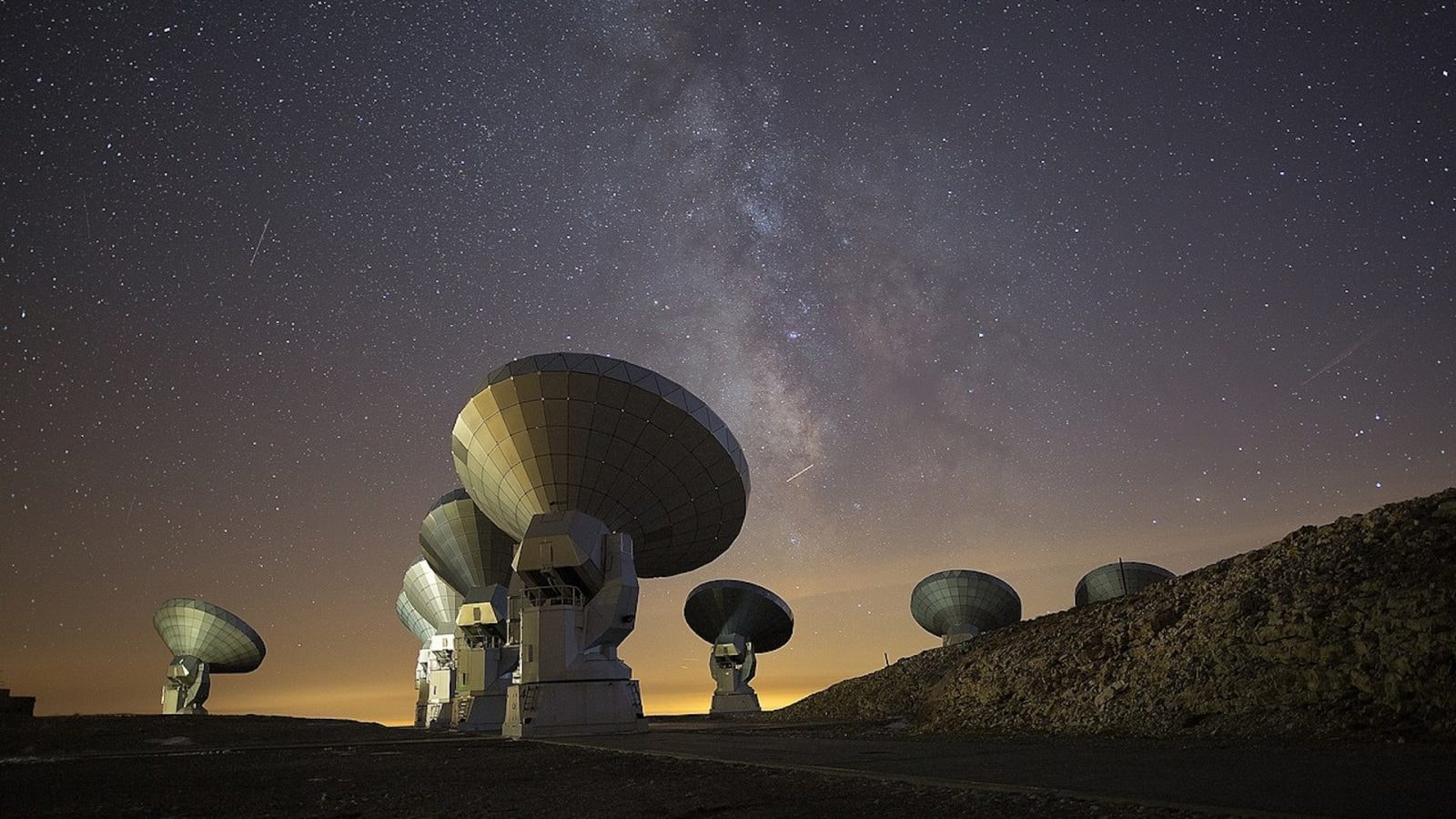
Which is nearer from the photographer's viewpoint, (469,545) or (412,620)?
(469,545)

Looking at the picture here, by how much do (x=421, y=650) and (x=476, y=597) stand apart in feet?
76.1

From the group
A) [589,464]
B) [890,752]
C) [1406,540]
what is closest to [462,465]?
[589,464]

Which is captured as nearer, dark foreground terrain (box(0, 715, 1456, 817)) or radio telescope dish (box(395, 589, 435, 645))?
dark foreground terrain (box(0, 715, 1456, 817))

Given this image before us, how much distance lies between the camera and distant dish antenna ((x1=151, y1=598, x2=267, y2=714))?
168 feet

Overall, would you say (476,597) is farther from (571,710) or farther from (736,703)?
(736,703)

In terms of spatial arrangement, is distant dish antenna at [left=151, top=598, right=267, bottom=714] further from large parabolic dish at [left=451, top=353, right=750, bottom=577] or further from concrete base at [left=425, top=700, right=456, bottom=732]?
large parabolic dish at [left=451, top=353, right=750, bottom=577]

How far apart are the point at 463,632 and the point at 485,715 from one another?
157 inches

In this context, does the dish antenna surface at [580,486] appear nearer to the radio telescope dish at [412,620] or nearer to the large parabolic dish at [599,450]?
the large parabolic dish at [599,450]

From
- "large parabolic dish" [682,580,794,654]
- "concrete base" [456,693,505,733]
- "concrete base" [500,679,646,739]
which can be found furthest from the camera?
"large parabolic dish" [682,580,794,654]

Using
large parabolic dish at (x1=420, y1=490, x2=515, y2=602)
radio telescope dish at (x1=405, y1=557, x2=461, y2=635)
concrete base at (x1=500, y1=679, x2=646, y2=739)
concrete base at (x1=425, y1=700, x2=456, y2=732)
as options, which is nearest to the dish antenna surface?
concrete base at (x1=500, y1=679, x2=646, y2=739)

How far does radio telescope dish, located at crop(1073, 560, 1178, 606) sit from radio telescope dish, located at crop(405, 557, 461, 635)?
38.5 metres

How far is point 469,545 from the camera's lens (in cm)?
4372

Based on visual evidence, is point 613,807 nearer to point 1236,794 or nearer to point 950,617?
point 1236,794

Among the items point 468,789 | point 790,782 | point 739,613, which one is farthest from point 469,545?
point 790,782
